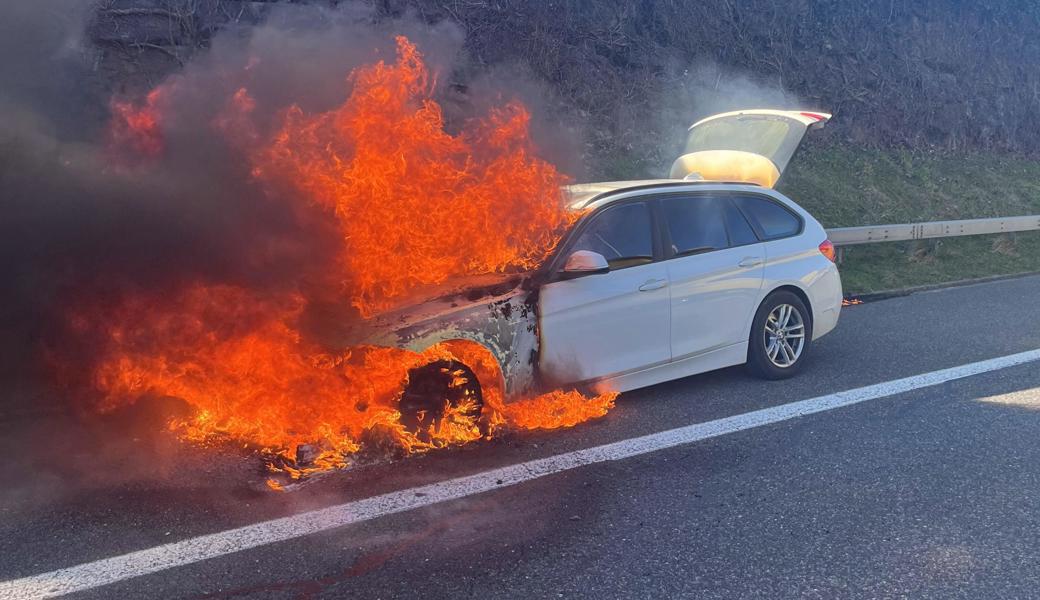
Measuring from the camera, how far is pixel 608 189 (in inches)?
233

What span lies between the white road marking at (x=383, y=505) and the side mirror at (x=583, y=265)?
42.8 inches

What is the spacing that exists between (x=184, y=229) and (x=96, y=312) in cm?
77

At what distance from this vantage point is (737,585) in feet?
11.3

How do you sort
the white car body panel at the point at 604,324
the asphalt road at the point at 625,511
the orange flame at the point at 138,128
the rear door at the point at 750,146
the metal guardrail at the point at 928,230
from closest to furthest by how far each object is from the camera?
1. the asphalt road at the point at 625,511
2. the white car body panel at the point at 604,324
3. the orange flame at the point at 138,128
4. the rear door at the point at 750,146
5. the metal guardrail at the point at 928,230

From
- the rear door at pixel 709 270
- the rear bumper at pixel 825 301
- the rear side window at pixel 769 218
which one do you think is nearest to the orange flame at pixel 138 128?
the rear door at pixel 709 270

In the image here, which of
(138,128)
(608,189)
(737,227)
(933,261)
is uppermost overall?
(138,128)

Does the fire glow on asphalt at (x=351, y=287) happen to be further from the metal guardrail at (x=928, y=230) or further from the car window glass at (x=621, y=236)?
the metal guardrail at (x=928, y=230)

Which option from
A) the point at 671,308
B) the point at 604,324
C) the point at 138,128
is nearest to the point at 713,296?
the point at 671,308

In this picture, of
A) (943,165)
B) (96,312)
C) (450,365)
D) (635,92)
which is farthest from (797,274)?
(943,165)

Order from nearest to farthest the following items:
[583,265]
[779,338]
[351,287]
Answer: [351,287], [583,265], [779,338]

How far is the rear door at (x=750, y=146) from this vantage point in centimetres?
741

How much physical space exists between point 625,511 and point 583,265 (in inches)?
66.1

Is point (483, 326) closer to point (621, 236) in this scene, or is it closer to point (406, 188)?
point (406, 188)

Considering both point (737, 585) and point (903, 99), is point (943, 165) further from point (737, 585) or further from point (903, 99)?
point (737, 585)
